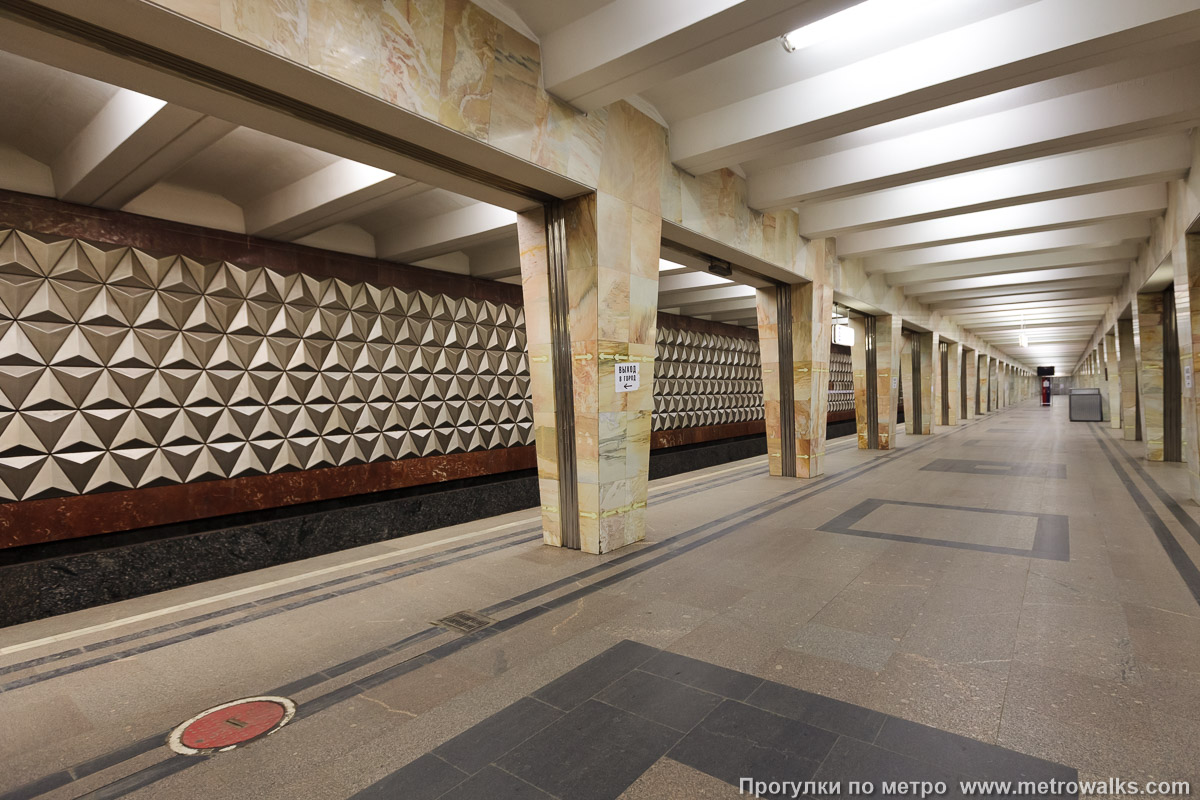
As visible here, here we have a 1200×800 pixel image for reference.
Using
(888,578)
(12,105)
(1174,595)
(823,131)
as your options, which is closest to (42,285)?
(12,105)

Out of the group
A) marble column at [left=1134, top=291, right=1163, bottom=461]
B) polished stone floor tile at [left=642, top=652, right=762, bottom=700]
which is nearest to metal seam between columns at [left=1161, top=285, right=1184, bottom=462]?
marble column at [left=1134, top=291, right=1163, bottom=461]

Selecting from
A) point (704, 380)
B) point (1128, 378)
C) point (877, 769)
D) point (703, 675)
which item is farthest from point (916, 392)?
point (877, 769)

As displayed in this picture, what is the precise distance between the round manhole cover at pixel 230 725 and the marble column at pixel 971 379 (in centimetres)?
2787

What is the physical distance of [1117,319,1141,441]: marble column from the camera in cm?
1380

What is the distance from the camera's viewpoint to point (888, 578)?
14.1ft

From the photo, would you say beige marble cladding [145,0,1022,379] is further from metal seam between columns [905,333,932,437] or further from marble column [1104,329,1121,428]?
marble column [1104,329,1121,428]

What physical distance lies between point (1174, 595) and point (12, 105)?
859cm

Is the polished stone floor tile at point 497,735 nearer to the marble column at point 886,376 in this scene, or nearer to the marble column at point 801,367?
the marble column at point 801,367

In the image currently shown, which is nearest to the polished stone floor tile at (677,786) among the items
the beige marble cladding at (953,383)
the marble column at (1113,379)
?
the marble column at (1113,379)

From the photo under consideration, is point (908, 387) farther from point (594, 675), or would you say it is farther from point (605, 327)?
point (594, 675)

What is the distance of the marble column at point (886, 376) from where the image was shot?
43.3 feet

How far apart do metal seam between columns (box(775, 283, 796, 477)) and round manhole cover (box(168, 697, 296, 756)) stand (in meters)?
8.09

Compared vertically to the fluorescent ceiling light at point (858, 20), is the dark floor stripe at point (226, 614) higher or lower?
lower

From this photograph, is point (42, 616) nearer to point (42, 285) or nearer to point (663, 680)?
point (42, 285)
